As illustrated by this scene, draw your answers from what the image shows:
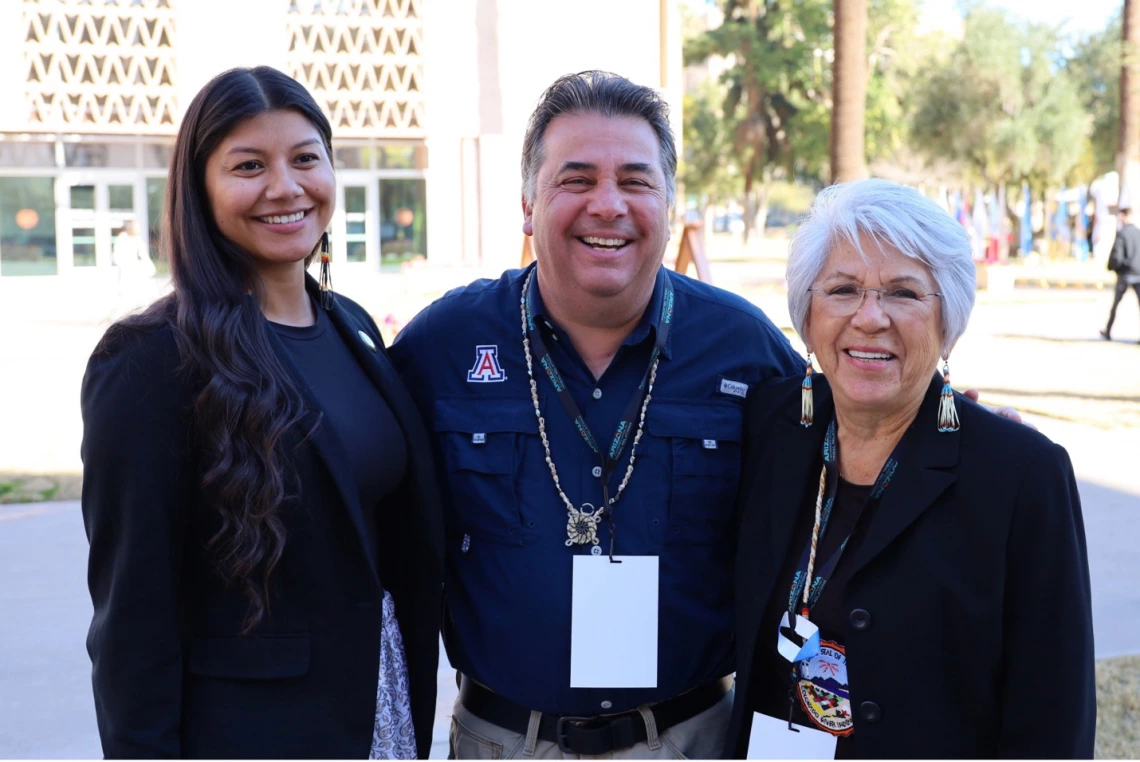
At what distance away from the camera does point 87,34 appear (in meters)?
28.6

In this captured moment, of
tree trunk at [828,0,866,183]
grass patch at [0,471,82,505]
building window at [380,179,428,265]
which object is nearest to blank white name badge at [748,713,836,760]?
grass patch at [0,471,82,505]

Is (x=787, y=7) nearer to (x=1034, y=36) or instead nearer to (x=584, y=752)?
(x=1034, y=36)

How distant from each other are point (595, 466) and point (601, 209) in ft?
2.16

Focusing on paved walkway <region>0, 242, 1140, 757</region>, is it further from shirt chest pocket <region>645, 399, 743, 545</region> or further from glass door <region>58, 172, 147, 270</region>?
glass door <region>58, 172, 147, 270</region>

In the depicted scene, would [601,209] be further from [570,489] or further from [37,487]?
[37,487]

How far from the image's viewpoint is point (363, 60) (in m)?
29.5

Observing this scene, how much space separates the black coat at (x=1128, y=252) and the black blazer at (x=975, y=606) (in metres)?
16.4

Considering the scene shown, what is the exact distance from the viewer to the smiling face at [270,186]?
2609 mm

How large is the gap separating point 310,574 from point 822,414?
4.19 feet

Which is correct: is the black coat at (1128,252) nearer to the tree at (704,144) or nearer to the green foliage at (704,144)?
the tree at (704,144)

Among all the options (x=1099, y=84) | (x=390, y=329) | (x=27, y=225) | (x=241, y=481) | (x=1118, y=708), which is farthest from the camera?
(x=1099, y=84)

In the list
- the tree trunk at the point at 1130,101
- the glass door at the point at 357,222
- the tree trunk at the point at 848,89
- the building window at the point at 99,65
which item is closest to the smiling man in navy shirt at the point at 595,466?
the tree trunk at the point at 848,89

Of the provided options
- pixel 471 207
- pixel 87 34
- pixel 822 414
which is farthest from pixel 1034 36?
pixel 822 414

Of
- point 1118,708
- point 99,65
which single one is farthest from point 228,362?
point 99,65
